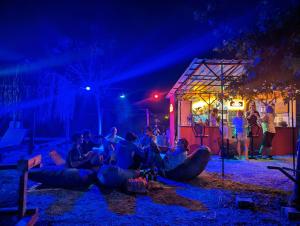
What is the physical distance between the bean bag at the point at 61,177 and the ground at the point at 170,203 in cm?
18

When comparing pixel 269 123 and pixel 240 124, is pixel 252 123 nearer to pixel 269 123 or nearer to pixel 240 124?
pixel 240 124

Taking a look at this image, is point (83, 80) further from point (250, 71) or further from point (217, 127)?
point (250, 71)

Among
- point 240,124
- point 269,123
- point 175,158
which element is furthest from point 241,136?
point 175,158

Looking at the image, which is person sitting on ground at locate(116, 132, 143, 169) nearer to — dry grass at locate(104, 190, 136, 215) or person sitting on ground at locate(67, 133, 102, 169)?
person sitting on ground at locate(67, 133, 102, 169)

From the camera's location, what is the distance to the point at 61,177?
614 cm

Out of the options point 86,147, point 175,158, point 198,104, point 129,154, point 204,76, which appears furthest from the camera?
point 198,104

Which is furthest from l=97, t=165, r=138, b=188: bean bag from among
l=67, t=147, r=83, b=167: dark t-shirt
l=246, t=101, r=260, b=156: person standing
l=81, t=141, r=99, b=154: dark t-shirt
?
l=246, t=101, r=260, b=156: person standing

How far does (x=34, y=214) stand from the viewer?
13.3 ft

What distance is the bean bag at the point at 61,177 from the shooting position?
6.13 metres

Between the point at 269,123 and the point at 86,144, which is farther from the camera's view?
the point at 269,123

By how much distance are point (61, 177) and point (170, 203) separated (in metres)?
2.72

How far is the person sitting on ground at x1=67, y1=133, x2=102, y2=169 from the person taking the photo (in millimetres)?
6992

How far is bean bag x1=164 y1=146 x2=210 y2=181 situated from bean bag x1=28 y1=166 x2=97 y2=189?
7.56ft

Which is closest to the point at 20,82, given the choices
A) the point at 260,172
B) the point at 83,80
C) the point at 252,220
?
the point at 83,80
